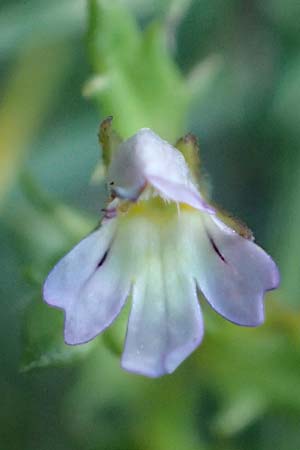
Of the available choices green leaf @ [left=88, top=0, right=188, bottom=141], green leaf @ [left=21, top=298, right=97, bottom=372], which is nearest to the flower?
green leaf @ [left=21, top=298, right=97, bottom=372]

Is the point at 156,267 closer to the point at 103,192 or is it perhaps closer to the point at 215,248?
the point at 215,248

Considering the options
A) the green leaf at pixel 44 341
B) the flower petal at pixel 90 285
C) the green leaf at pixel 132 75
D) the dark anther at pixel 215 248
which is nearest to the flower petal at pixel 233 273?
the dark anther at pixel 215 248

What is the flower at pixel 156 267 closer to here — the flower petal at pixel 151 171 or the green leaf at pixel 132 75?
the flower petal at pixel 151 171

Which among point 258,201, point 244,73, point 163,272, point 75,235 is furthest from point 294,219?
point 163,272

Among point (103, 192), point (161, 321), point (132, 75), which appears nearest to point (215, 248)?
point (161, 321)

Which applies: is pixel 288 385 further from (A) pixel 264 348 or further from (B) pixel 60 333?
(B) pixel 60 333

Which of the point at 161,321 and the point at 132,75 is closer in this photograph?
the point at 161,321

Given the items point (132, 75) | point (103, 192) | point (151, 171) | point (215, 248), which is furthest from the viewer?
point (103, 192)
